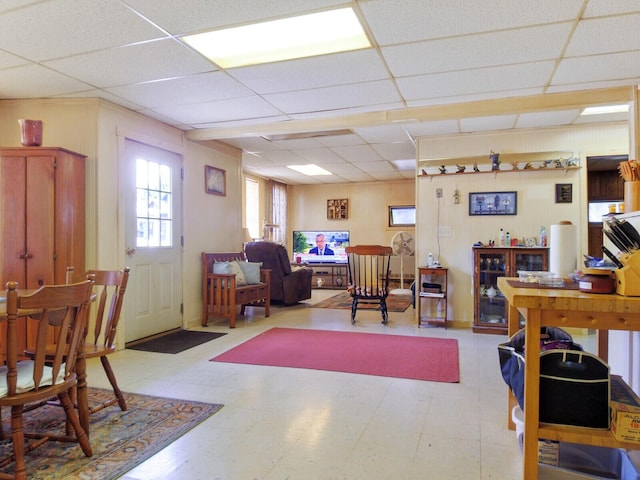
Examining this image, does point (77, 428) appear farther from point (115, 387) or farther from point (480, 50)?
point (480, 50)

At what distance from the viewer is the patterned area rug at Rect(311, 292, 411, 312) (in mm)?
6337

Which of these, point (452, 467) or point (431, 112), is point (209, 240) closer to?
point (431, 112)

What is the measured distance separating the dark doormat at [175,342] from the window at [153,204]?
1020mm

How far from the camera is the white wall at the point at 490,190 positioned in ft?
15.3

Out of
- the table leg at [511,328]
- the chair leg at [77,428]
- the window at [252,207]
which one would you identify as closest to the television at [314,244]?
the window at [252,207]

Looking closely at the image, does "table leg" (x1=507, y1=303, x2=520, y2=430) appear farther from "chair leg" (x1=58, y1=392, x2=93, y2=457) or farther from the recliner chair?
the recliner chair

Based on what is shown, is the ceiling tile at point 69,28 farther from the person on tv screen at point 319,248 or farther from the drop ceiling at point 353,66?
the person on tv screen at point 319,248

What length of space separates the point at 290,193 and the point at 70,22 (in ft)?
24.6

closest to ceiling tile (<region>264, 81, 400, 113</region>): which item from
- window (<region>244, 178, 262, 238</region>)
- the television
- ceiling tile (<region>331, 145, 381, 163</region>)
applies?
ceiling tile (<region>331, 145, 381, 163</region>)

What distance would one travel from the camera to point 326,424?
92.1 inches

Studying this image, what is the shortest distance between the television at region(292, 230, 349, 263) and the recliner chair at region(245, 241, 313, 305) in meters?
2.70

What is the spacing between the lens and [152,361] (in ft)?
11.7

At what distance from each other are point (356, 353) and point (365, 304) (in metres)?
2.97

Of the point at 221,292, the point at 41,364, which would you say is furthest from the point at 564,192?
the point at 41,364
